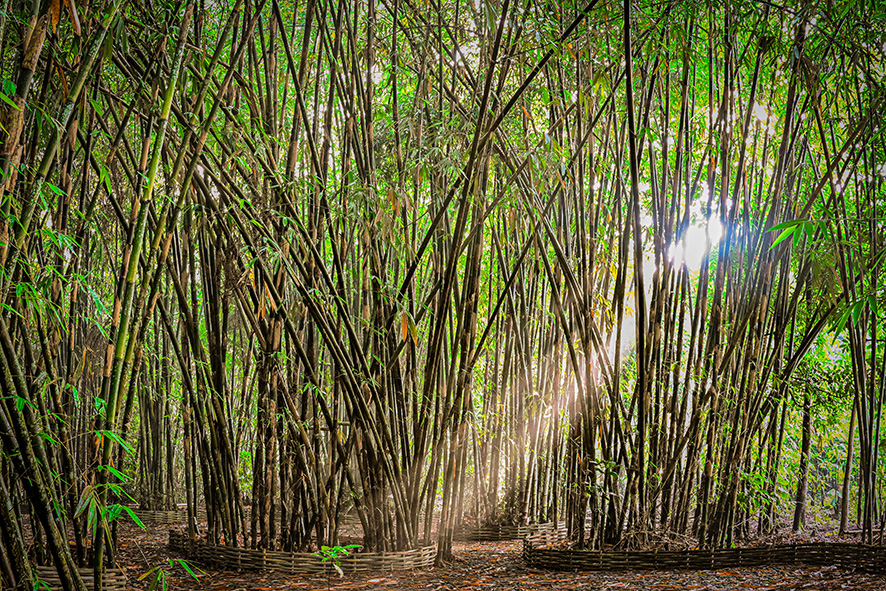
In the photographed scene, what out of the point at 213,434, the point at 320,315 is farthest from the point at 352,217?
the point at 213,434

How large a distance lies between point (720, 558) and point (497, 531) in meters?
1.56

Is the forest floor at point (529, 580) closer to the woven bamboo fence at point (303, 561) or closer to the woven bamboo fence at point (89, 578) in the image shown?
the woven bamboo fence at point (303, 561)

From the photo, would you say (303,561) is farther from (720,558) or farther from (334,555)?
(720,558)

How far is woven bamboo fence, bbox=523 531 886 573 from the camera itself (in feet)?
7.47

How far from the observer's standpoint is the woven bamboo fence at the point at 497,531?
3574mm

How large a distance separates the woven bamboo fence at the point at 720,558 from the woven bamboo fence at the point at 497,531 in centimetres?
118

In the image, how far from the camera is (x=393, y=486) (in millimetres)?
2207

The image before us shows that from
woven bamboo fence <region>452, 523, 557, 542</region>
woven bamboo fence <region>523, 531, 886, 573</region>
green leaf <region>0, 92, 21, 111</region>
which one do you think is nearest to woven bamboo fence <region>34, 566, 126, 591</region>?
green leaf <region>0, 92, 21, 111</region>

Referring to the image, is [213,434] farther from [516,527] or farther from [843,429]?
[843,429]

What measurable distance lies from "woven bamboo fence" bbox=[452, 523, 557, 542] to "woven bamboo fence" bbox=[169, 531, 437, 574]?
4.39ft

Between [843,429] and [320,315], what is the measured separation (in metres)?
3.53

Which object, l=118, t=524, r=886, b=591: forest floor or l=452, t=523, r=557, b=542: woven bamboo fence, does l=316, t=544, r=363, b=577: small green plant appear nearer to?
l=118, t=524, r=886, b=591: forest floor

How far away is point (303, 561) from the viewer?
215 centimetres

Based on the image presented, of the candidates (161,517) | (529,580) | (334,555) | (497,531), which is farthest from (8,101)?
(161,517)
